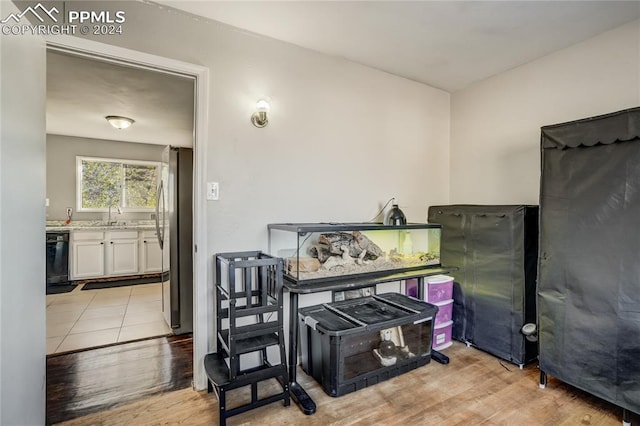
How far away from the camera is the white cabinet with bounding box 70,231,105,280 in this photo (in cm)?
488

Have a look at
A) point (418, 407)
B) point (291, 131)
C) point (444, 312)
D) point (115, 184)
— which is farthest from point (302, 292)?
point (115, 184)

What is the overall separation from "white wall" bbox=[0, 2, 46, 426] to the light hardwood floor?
0.61 meters

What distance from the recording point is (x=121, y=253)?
5203mm

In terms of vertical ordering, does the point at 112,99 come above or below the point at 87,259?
above

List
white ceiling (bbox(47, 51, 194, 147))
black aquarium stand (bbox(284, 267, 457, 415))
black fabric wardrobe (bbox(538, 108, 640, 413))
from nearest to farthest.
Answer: black fabric wardrobe (bbox(538, 108, 640, 413)) < black aquarium stand (bbox(284, 267, 457, 415)) < white ceiling (bbox(47, 51, 194, 147))

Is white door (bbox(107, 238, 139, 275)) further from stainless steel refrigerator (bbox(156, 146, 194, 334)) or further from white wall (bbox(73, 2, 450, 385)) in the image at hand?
white wall (bbox(73, 2, 450, 385))

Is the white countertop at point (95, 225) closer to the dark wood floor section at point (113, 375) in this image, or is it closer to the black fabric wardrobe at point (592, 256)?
the dark wood floor section at point (113, 375)

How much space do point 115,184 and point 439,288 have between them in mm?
5687

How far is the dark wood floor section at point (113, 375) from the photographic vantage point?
6.40 feet

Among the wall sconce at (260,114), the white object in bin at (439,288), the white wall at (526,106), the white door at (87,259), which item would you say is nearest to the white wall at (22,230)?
the wall sconce at (260,114)

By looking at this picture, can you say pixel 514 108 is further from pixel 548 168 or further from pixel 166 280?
pixel 166 280

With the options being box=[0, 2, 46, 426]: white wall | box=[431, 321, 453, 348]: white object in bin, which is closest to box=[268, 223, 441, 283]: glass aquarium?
box=[431, 321, 453, 348]: white object in bin

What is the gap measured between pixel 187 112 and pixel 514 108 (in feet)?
12.1

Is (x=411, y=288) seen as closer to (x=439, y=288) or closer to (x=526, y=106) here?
(x=439, y=288)
